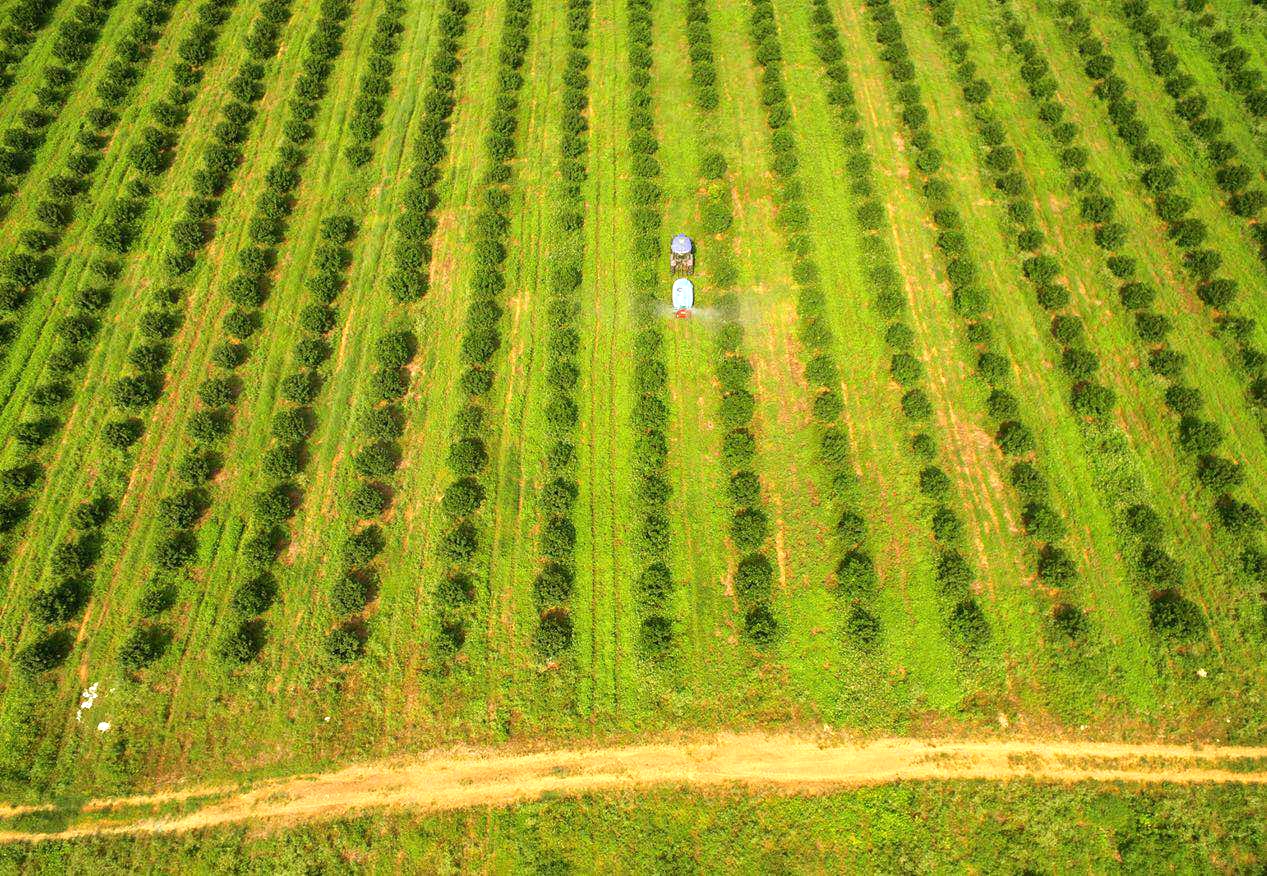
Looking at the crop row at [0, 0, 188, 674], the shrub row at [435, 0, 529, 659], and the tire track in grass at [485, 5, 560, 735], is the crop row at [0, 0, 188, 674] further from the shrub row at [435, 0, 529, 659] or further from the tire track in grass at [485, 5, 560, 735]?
the tire track in grass at [485, 5, 560, 735]

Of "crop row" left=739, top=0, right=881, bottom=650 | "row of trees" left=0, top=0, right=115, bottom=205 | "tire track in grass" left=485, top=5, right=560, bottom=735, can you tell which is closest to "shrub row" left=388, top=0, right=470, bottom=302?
"tire track in grass" left=485, top=5, right=560, bottom=735

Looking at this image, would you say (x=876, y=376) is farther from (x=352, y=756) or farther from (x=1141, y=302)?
(x=352, y=756)

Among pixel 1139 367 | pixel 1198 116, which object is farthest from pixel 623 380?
pixel 1198 116

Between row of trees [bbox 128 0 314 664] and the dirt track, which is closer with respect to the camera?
the dirt track

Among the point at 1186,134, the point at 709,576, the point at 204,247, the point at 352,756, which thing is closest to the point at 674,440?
the point at 709,576

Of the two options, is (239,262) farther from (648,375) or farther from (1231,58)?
(1231,58)
